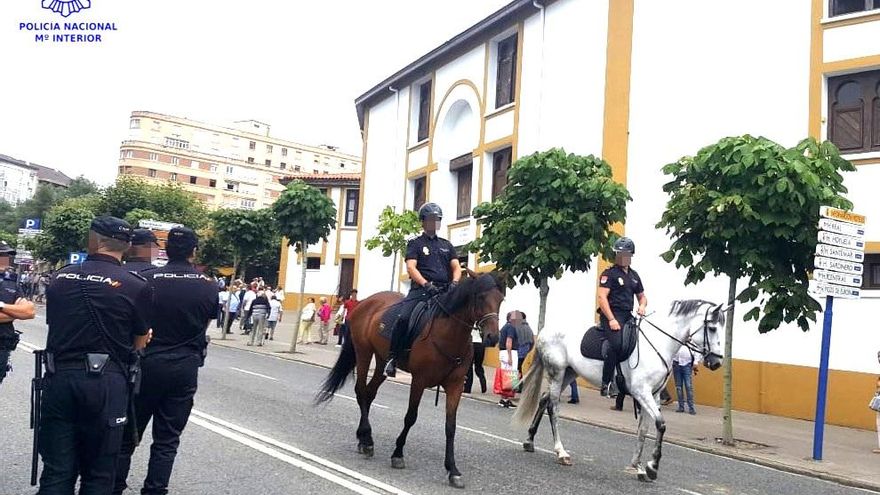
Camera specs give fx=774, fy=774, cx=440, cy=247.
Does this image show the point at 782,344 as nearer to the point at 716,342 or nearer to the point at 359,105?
the point at 716,342

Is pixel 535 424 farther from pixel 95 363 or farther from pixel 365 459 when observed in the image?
pixel 95 363

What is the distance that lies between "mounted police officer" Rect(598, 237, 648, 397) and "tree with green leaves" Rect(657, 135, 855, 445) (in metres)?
2.31

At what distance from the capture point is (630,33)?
65.6ft

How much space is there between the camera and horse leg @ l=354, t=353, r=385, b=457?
830cm

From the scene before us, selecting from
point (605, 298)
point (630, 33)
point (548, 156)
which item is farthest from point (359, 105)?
point (605, 298)

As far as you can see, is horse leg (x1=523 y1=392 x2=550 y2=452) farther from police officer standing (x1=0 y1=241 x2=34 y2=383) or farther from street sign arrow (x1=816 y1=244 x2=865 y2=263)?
police officer standing (x1=0 y1=241 x2=34 y2=383)

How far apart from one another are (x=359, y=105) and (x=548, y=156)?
21939 millimetres

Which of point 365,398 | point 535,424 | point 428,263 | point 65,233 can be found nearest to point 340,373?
point 365,398

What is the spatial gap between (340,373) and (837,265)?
7.12 meters

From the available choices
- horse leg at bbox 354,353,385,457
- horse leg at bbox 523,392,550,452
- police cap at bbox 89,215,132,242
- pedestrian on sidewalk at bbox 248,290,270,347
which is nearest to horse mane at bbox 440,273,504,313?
horse leg at bbox 354,353,385,457

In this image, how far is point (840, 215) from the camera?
1088 cm

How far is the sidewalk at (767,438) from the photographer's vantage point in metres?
10.4

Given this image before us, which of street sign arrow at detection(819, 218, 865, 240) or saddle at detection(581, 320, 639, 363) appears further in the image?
street sign arrow at detection(819, 218, 865, 240)

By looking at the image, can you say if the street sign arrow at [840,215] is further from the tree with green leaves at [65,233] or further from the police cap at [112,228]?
the tree with green leaves at [65,233]
